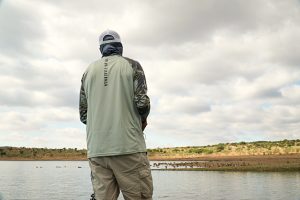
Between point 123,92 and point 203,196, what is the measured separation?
19.4 meters

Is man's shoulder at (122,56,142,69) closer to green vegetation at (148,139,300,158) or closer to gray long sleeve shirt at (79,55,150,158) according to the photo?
gray long sleeve shirt at (79,55,150,158)

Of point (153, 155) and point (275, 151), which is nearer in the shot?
point (275, 151)

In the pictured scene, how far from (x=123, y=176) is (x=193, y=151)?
83.7 m

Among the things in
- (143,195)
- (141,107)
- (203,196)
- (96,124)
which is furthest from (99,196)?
(203,196)

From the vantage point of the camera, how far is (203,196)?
22547 mm

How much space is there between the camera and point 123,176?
3.96 m

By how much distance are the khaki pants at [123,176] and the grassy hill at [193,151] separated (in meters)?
65.7

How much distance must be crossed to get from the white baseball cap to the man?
21 centimetres

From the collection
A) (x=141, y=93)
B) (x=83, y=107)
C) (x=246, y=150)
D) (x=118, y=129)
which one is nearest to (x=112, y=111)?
(x=118, y=129)

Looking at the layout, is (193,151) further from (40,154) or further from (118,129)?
(118,129)

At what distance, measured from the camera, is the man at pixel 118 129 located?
12.9ft

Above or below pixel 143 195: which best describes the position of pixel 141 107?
above

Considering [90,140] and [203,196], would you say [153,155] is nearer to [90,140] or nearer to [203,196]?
[203,196]

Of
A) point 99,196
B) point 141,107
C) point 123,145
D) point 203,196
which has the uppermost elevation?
point 141,107
